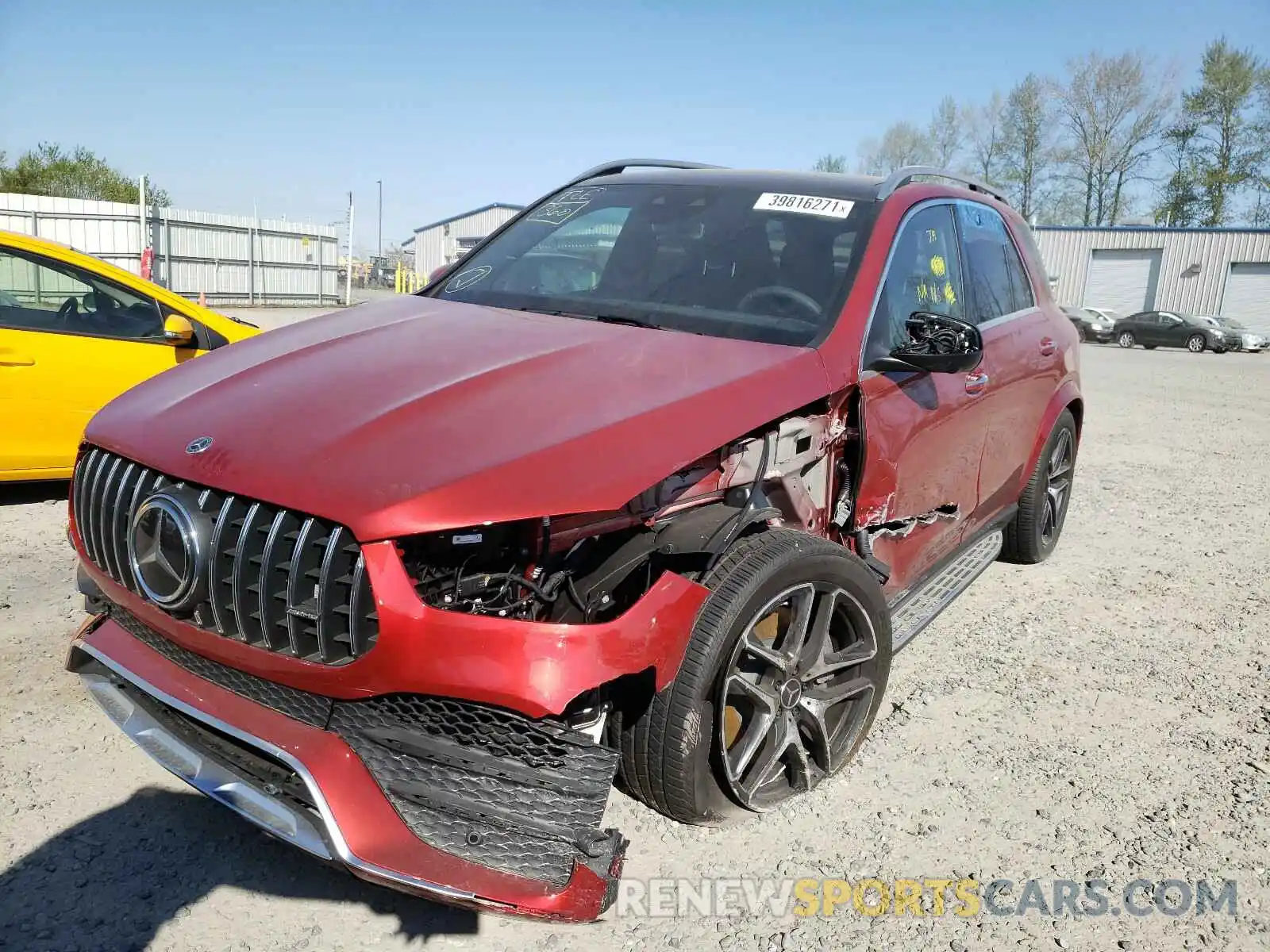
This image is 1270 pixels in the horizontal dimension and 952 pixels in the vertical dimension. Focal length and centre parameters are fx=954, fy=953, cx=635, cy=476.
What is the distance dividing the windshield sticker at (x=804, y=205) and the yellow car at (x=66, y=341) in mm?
3248

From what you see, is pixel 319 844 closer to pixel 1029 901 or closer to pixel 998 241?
pixel 1029 901

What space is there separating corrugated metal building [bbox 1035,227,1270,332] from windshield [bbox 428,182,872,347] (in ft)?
152

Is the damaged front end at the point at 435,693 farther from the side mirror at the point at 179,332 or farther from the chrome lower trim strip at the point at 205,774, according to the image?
the side mirror at the point at 179,332

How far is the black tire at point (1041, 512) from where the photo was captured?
16.3ft

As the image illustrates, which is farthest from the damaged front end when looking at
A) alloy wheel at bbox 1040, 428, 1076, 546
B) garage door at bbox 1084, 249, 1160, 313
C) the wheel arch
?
garage door at bbox 1084, 249, 1160, 313

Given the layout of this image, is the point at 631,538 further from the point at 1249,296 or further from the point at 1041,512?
the point at 1249,296

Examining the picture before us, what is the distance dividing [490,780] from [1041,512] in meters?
3.98

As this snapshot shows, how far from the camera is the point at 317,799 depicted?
1945 mm

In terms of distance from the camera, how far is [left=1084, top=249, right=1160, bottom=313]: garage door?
4525cm

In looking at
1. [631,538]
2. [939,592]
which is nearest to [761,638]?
[631,538]

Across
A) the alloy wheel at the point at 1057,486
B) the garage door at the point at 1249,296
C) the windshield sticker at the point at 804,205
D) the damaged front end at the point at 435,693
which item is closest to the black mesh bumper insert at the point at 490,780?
the damaged front end at the point at 435,693

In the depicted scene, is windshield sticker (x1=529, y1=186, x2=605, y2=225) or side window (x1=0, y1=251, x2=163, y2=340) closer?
windshield sticker (x1=529, y1=186, x2=605, y2=225)

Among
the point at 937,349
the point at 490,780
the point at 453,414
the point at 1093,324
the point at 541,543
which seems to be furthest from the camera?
the point at 1093,324

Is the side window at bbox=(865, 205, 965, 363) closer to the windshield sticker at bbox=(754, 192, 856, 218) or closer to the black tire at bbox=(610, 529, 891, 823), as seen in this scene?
the windshield sticker at bbox=(754, 192, 856, 218)
